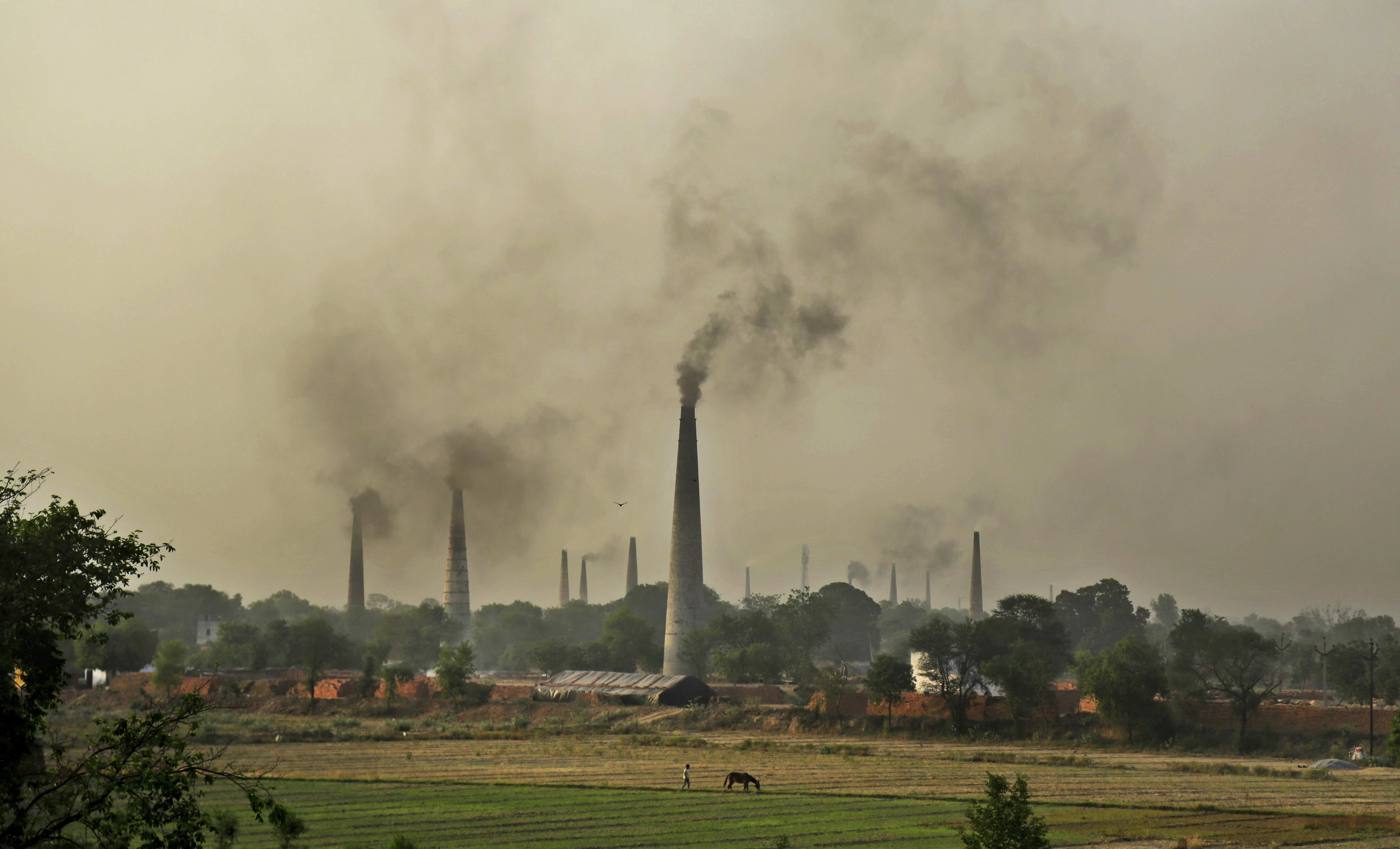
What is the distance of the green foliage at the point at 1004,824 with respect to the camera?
16188 millimetres

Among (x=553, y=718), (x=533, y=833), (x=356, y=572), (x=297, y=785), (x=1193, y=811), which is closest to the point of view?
(x=533, y=833)

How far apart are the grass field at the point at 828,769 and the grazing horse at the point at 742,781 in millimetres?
853

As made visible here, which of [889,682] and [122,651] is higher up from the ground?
[122,651]

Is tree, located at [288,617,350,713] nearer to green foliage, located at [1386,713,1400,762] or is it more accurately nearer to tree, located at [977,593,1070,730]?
tree, located at [977,593,1070,730]

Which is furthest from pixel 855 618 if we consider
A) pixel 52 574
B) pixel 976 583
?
pixel 52 574

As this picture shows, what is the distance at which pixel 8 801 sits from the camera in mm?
10633

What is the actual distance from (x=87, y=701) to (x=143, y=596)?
104155 millimetres

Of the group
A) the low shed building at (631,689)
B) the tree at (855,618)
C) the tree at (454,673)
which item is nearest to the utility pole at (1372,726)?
the low shed building at (631,689)

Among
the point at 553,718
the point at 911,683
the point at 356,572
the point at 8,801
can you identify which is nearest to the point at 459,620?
the point at 356,572

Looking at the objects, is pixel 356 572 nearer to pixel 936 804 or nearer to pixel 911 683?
pixel 911 683

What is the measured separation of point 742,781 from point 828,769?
29.2 ft

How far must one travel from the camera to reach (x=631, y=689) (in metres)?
83.1

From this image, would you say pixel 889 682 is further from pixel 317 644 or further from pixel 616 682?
pixel 317 644

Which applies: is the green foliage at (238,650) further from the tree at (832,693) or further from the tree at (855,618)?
the tree at (855,618)
